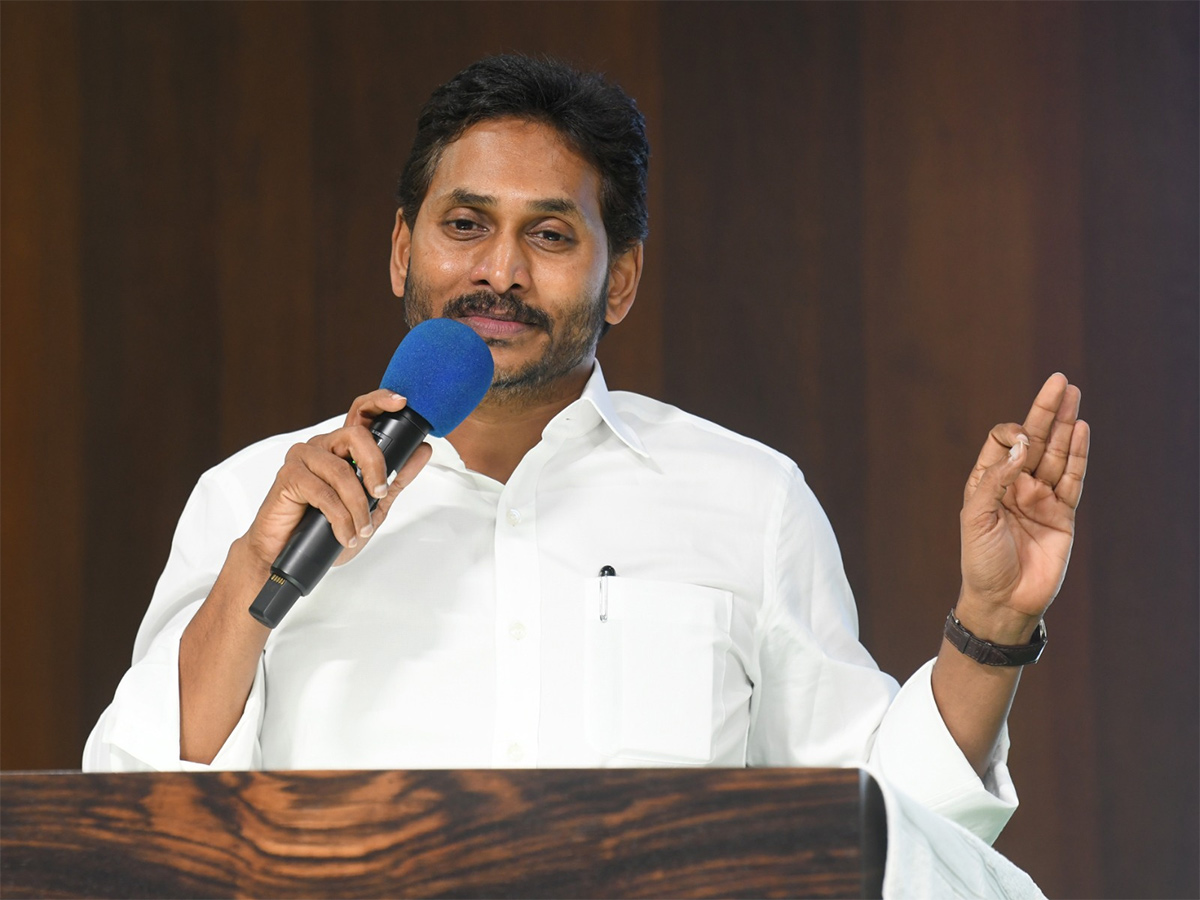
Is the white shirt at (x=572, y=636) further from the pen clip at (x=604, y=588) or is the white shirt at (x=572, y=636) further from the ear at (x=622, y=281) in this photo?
the ear at (x=622, y=281)

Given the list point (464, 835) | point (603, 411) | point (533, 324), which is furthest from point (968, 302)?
point (464, 835)

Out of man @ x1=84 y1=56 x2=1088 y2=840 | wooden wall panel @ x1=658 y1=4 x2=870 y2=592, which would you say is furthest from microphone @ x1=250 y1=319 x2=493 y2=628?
wooden wall panel @ x1=658 y1=4 x2=870 y2=592

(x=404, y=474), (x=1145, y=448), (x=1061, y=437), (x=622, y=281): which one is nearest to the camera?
(x=404, y=474)

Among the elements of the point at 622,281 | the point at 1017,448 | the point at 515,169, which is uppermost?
the point at 515,169

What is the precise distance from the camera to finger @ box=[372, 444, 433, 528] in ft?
3.84

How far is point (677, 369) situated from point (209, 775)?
1795 millimetres

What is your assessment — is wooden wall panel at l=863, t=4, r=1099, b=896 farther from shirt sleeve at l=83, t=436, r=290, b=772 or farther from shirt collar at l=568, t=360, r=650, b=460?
shirt sleeve at l=83, t=436, r=290, b=772

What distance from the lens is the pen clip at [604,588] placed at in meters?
1.57

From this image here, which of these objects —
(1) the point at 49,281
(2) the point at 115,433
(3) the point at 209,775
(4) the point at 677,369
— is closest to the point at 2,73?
(1) the point at 49,281

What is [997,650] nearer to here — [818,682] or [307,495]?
[818,682]

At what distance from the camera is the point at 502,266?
156 cm

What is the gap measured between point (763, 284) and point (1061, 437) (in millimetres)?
1127

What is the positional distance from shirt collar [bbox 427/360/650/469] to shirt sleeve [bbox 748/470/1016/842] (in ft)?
0.69

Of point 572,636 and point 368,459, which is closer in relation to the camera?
point 368,459
